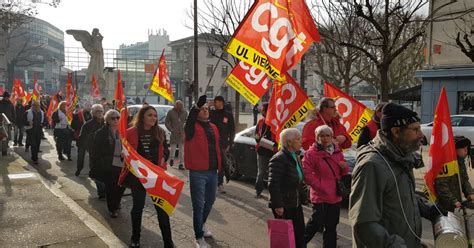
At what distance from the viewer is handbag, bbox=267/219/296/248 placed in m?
3.92

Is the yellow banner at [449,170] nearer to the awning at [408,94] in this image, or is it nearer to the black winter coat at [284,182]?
the black winter coat at [284,182]

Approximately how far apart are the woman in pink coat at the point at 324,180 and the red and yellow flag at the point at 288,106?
134cm

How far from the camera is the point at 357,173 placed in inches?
102

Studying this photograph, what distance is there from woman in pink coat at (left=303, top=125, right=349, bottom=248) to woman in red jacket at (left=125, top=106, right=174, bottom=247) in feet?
5.16

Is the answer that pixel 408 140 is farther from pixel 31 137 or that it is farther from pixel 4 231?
pixel 31 137

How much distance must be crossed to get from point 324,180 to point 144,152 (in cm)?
207

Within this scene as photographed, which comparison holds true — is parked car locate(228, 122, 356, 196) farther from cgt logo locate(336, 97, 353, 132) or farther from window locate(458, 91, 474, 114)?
window locate(458, 91, 474, 114)

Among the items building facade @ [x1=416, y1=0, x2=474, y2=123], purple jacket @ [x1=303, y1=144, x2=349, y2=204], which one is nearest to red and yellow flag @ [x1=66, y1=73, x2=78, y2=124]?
purple jacket @ [x1=303, y1=144, x2=349, y2=204]

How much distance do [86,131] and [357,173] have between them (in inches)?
285

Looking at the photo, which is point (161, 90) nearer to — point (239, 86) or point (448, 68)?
point (239, 86)

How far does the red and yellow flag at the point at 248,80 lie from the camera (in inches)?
241

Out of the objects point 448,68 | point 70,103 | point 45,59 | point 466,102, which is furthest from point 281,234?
point 45,59

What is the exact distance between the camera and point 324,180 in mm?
4699

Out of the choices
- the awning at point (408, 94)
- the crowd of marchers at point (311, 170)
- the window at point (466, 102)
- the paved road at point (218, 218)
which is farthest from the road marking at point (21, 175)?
the awning at point (408, 94)
